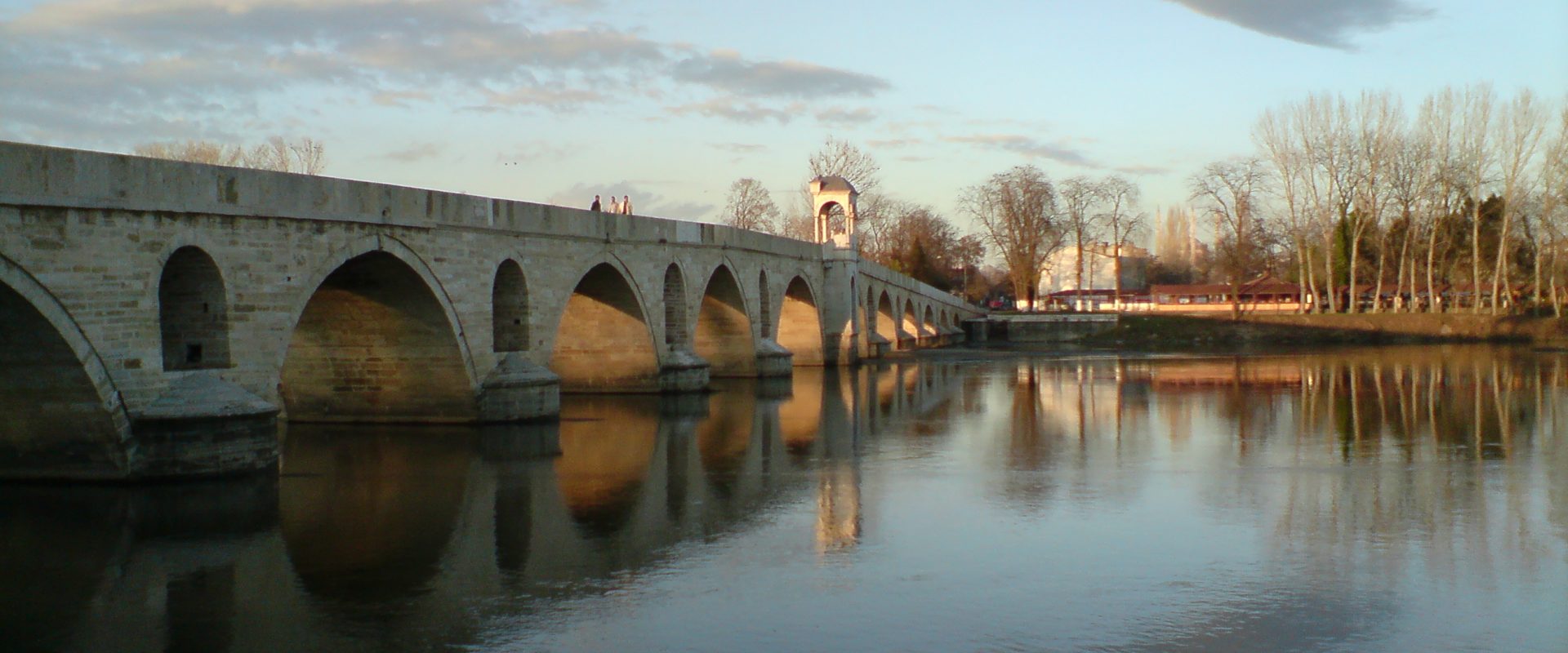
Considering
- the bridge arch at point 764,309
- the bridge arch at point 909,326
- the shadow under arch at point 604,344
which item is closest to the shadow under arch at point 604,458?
the shadow under arch at point 604,344

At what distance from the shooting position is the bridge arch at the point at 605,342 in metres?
22.8

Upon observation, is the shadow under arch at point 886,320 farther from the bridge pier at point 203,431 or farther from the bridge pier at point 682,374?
the bridge pier at point 203,431

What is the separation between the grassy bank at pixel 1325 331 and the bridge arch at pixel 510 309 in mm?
29980

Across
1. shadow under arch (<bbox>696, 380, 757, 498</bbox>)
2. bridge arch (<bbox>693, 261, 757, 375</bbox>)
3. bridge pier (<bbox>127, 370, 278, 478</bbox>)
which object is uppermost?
bridge arch (<bbox>693, 261, 757, 375</bbox>)

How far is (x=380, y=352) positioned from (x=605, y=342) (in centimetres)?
638

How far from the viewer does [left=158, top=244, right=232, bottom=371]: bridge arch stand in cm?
1299

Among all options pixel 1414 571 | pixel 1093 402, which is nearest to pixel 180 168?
pixel 1414 571

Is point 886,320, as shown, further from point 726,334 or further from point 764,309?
point 726,334

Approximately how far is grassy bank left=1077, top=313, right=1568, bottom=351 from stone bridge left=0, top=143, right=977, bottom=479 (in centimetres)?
2349

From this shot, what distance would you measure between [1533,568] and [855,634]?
183 inches

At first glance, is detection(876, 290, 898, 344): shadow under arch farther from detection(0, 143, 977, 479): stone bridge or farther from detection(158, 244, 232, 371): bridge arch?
detection(158, 244, 232, 371): bridge arch

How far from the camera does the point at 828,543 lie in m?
9.86

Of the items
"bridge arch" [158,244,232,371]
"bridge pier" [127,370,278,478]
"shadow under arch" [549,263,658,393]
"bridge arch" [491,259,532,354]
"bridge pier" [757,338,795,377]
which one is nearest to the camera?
"bridge pier" [127,370,278,478]

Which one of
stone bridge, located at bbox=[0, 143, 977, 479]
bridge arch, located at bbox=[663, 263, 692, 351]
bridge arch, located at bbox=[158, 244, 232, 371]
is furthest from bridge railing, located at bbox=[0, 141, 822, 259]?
bridge arch, located at bbox=[663, 263, 692, 351]
